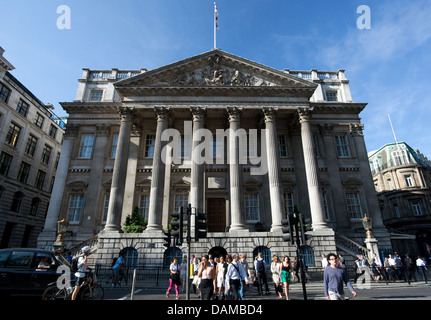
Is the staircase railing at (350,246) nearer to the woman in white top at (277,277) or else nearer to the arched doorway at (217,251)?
the arched doorway at (217,251)

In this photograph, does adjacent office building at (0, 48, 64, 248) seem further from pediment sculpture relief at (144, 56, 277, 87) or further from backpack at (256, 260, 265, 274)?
backpack at (256, 260, 265, 274)

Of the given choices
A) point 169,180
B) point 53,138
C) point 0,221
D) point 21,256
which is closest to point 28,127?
point 53,138

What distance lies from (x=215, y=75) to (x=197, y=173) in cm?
955

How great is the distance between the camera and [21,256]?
29.0 ft

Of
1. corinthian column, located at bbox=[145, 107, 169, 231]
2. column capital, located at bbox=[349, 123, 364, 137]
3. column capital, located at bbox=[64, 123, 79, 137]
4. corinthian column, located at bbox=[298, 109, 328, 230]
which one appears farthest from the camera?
column capital, located at bbox=[349, 123, 364, 137]

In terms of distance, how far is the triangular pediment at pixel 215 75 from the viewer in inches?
891

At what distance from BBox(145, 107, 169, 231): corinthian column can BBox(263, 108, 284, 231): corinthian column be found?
28.0 feet

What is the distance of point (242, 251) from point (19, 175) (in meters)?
29.5

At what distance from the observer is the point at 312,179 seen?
20047mm

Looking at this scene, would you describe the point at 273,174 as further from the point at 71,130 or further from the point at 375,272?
the point at 71,130

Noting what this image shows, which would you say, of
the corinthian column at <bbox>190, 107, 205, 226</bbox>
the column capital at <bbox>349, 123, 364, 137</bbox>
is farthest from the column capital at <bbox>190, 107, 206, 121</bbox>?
the column capital at <bbox>349, 123, 364, 137</bbox>

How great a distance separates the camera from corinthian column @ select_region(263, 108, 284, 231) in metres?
19.0

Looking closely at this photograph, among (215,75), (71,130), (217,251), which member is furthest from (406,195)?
(71,130)
